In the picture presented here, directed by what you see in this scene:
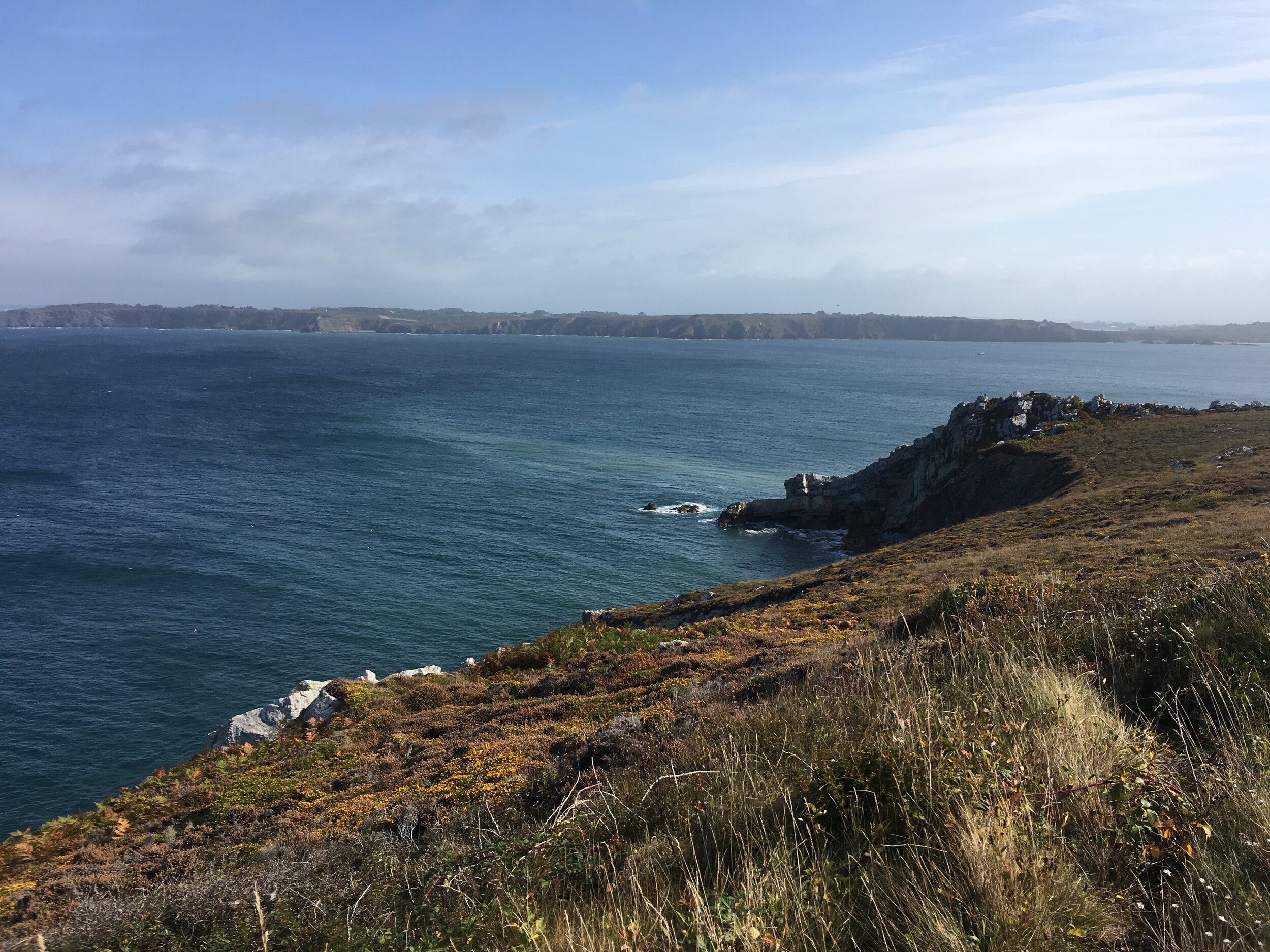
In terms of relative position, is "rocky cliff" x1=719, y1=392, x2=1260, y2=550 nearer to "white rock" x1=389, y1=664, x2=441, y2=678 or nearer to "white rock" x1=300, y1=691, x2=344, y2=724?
"white rock" x1=389, y1=664, x2=441, y2=678

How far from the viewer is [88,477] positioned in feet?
191

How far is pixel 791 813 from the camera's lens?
14.7 ft

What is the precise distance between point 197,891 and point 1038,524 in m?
27.3

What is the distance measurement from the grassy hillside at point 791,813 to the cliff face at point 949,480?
92.0 ft

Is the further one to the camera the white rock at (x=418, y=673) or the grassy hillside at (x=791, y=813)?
the white rock at (x=418, y=673)

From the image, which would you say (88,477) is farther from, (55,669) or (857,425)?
(857,425)

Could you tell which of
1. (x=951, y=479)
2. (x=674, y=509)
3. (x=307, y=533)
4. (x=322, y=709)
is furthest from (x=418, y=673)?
(x=674, y=509)

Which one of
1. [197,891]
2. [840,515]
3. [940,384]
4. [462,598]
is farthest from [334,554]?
[940,384]

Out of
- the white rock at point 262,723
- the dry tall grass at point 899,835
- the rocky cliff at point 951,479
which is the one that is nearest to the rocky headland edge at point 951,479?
the rocky cliff at point 951,479

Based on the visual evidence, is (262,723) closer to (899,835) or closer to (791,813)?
(791,813)

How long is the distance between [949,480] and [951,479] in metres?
0.16

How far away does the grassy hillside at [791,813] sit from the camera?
369 cm

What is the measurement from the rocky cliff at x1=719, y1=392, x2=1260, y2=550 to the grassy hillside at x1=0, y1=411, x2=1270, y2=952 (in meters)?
28.2

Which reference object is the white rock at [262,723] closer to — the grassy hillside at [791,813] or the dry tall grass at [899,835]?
the grassy hillside at [791,813]
